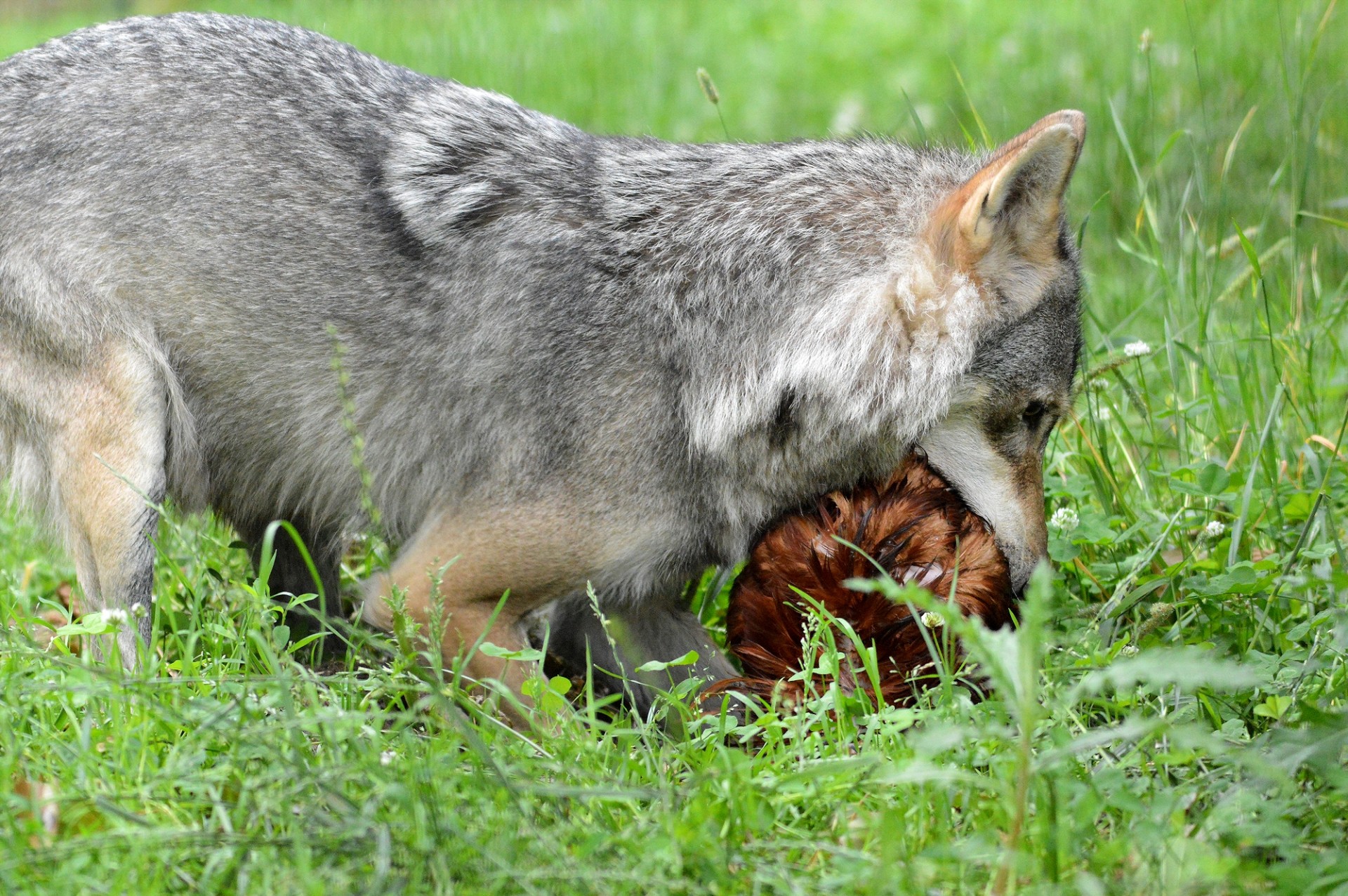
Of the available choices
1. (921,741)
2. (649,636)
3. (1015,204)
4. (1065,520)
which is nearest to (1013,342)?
(1015,204)

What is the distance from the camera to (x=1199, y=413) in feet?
13.6

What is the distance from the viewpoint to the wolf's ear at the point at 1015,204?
9.56ft

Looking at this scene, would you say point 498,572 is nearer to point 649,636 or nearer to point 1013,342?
point 649,636

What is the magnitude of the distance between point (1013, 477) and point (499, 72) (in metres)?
5.55

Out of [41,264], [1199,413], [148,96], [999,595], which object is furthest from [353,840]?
[1199,413]

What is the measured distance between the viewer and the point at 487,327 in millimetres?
3312

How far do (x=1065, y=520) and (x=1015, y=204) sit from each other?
1.01 metres

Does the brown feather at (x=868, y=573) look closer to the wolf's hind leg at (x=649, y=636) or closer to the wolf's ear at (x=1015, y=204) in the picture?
the wolf's hind leg at (x=649, y=636)

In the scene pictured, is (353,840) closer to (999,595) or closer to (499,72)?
(999,595)

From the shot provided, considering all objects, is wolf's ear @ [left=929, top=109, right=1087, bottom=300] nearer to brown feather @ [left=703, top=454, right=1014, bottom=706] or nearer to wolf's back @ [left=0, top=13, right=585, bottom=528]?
brown feather @ [left=703, top=454, right=1014, bottom=706]

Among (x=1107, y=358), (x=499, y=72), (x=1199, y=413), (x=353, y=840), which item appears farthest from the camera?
(x=499, y=72)

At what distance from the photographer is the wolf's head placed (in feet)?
10.1

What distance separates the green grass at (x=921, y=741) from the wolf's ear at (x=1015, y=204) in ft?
2.58

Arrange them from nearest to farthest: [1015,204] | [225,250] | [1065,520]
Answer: [1015,204] < [225,250] < [1065,520]
